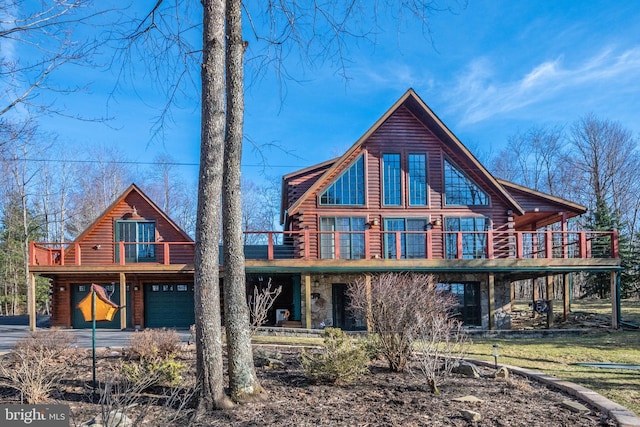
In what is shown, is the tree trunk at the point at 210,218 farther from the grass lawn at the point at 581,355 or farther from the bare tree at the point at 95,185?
the bare tree at the point at 95,185

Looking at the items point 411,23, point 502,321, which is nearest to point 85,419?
point 411,23

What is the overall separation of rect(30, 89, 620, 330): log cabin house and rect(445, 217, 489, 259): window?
0.04 m

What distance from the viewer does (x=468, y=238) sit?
16.8m

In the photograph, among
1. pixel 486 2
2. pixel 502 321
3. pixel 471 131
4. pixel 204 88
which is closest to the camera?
pixel 204 88

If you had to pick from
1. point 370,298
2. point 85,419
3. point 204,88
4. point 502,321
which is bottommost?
point 502,321

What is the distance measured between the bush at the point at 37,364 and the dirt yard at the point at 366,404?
0.20m

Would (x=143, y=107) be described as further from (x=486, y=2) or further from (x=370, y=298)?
(x=486, y=2)

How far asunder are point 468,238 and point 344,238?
4497 millimetres

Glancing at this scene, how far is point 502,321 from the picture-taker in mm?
16016

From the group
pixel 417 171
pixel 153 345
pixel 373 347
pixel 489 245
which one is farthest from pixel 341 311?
pixel 153 345

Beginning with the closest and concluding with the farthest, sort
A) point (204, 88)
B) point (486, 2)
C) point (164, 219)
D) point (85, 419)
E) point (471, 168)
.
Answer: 1. point (85, 419)
2. point (204, 88)
3. point (486, 2)
4. point (471, 168)
5. point (164, 219)

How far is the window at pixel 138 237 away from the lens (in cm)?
1845

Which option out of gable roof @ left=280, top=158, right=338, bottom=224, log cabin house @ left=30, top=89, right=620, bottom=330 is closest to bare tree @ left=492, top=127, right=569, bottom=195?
log cabin house @ left=30, top=89, right=620, bottom=330

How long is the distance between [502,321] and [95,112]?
14161mm
